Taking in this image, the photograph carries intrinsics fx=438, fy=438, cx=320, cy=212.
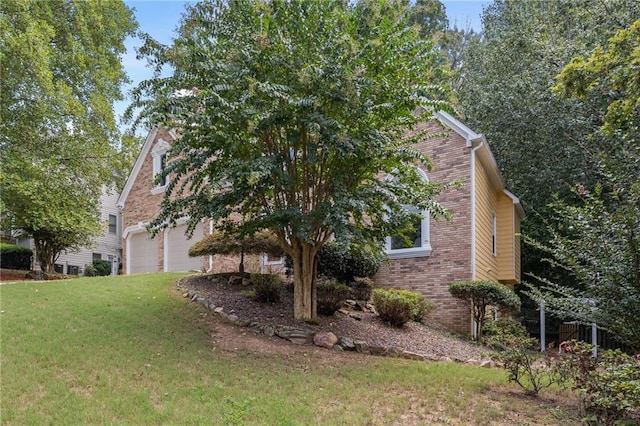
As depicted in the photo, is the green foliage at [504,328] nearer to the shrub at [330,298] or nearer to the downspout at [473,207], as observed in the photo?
the downspout at [473,207]

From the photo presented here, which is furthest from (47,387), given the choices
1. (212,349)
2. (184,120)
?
(184,120)

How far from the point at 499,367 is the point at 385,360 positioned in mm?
1940

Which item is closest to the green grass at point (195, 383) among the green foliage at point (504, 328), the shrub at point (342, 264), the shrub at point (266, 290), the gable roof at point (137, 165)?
the shrub at point (266, 290)

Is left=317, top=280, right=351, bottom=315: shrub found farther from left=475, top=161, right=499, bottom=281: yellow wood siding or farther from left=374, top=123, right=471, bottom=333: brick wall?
left=475, top=161, right=499, bottom=281: yellow wood siding

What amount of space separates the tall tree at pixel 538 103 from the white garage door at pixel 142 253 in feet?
45.8

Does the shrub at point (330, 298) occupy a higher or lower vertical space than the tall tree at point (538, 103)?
lower

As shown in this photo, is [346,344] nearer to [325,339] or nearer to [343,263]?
[325,339]

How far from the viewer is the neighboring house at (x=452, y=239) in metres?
11.0

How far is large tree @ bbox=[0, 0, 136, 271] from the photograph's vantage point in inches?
438

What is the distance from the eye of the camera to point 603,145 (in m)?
14.8

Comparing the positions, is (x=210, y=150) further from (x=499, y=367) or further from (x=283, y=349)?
(x=499, y=367)

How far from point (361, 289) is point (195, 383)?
20.8 ft

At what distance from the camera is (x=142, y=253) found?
17484 millimetres

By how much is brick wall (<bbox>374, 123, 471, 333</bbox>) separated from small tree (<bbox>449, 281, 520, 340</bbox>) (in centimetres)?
45
